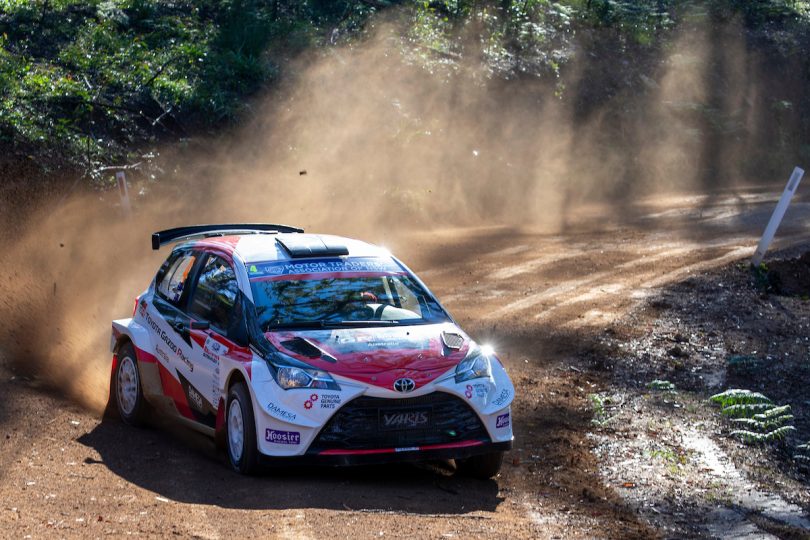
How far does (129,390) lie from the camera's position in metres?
9.09

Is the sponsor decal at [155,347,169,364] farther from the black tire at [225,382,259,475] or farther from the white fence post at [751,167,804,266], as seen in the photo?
the white fence post at [751,167,804,266]

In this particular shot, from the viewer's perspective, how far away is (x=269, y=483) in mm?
7016

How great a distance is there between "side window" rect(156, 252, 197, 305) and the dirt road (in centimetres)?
115

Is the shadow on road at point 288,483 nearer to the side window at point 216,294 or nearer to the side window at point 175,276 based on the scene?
the side window at point 216,294

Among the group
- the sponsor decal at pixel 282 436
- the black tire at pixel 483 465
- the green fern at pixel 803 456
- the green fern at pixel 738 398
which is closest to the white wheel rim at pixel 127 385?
the sponsor decal at pixel 282 436

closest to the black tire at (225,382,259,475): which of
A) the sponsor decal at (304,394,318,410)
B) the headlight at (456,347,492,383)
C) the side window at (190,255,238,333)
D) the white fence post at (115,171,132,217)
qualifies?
the sponsor decal at (304,394,318,410)

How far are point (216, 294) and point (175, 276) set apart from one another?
885 millimetres

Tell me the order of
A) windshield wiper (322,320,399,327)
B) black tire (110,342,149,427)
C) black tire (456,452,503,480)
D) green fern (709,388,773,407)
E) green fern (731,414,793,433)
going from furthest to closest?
green fern (709,388,773,407)
black tire (110,342,149,427)
green fern (731,414,793,433)
windshield wiper (322,320,399,327)
black tire (456,452,503,480)

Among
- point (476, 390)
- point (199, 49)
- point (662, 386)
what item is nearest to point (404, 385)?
point (476, 390)

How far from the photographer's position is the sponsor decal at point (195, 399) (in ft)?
26.2

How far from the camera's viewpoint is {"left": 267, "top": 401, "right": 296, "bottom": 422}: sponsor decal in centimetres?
691

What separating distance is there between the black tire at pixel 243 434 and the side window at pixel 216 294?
2.04ft

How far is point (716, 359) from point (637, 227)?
31.5 ft

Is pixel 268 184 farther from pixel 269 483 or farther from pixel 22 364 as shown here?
pixel 269 483
